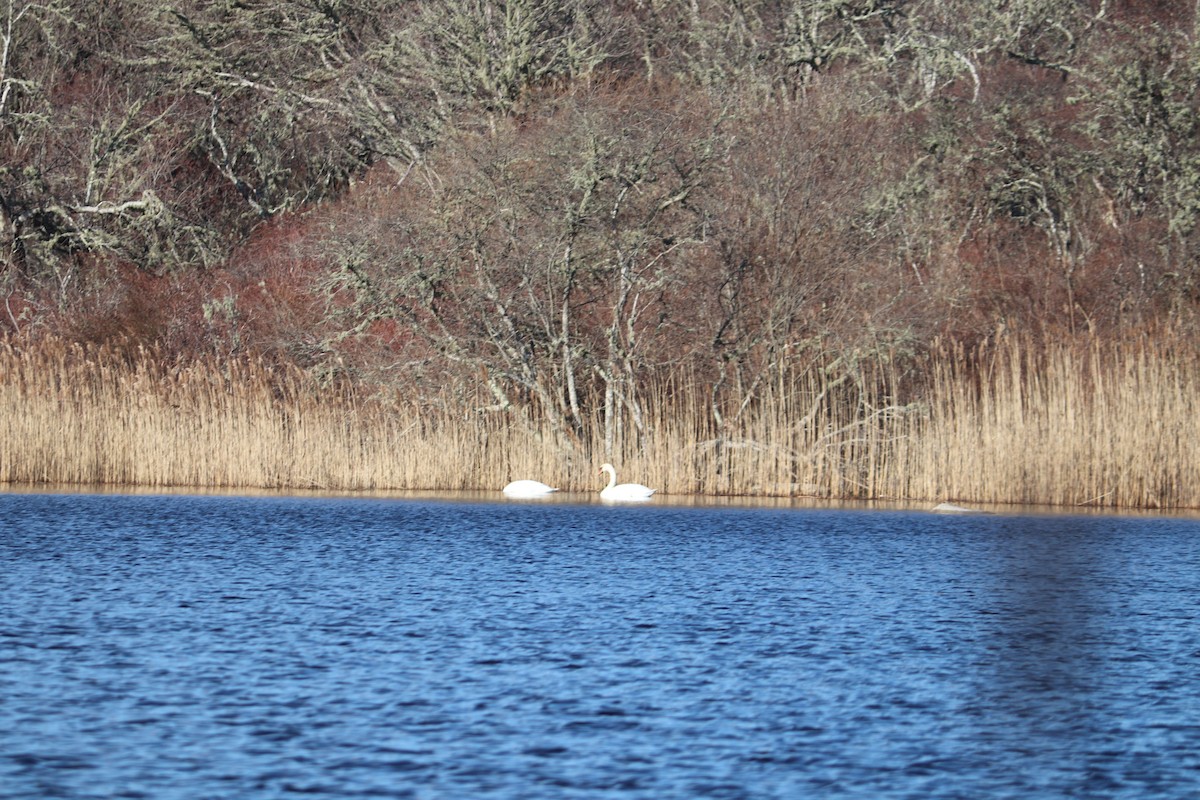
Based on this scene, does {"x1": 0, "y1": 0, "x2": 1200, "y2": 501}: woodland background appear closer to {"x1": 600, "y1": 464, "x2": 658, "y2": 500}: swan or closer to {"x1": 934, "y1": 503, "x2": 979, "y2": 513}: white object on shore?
{"x1": 600, "y1": 464, "x2": 658, "y2": 500}: swan

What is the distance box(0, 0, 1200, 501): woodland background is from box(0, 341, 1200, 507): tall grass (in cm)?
34

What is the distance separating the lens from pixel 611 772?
194 inches

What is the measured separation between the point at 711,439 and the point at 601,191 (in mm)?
2836

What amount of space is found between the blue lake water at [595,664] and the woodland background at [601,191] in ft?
16.5

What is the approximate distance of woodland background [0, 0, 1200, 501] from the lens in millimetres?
16484

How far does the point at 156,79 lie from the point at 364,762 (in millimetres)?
21691

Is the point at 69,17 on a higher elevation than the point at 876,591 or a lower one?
higher

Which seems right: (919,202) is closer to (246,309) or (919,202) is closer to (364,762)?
(246,309)

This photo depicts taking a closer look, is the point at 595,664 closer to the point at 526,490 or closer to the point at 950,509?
the point at 950,509

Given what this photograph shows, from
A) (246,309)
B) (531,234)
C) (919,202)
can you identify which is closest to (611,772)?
(531,234)

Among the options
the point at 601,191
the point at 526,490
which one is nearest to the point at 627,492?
the point at 526,490

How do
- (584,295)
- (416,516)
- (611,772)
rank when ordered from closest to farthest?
(611,772) < (416,516) < (584,295)

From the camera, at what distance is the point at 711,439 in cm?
1529

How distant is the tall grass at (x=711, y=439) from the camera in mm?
13367
